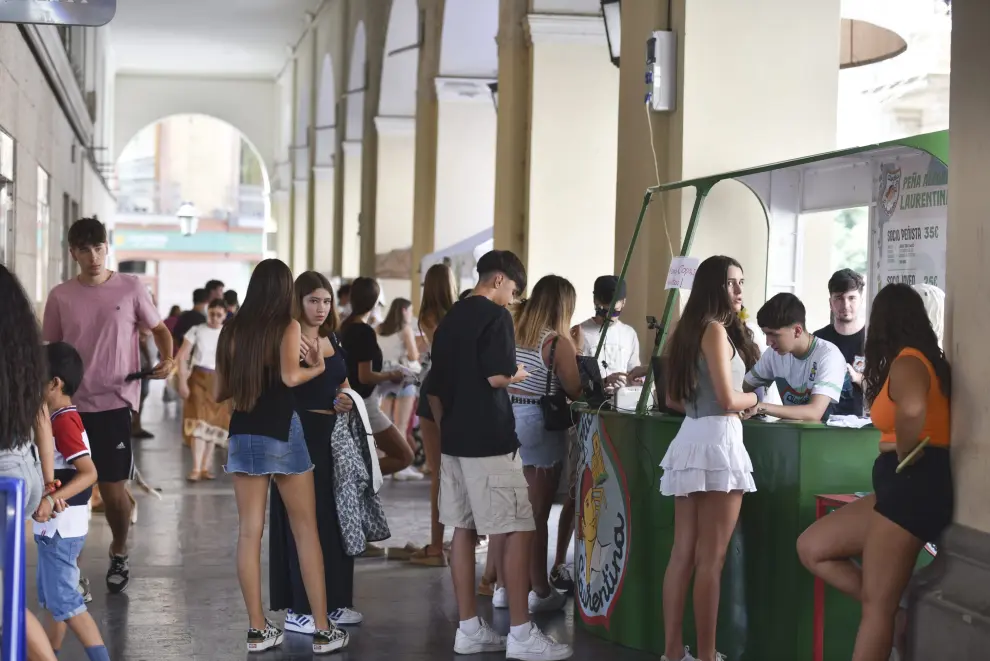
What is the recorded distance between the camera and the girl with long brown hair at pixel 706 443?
5023 mm

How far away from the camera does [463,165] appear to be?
1509 centimetres

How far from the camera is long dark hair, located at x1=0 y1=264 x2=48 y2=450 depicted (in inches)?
157

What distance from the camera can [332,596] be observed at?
6.21 m

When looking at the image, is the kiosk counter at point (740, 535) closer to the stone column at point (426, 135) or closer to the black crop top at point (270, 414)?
the black crop top at point (270, 414)

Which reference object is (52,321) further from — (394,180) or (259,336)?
(394,180)

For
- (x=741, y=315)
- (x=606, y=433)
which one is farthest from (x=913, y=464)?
(x=606, y=433)

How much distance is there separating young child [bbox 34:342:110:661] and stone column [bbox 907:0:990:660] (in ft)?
8.82

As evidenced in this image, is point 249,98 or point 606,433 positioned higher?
point 249,98

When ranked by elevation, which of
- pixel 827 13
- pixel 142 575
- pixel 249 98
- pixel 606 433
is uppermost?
pixel 249 98

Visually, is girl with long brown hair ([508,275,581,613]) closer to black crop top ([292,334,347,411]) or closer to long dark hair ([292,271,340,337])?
black crop top ([292,334,347,411])

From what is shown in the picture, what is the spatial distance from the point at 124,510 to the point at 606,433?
101 inches

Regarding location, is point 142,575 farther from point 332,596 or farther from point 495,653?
point 495,653

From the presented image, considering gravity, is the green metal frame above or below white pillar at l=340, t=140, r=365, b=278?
below

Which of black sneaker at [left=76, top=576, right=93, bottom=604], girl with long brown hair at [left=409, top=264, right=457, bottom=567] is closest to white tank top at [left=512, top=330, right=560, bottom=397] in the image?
girl with long brown hair at [left=409, top=264, right=457, bottom=567]
